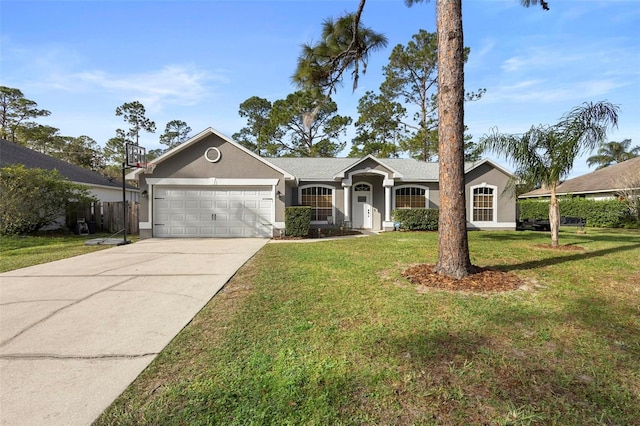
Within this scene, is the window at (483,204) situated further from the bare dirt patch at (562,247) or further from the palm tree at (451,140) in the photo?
the palm tree at (451,140)

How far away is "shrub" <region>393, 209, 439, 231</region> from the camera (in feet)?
51.0

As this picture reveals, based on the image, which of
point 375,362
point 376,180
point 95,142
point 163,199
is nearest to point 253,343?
point 375,362

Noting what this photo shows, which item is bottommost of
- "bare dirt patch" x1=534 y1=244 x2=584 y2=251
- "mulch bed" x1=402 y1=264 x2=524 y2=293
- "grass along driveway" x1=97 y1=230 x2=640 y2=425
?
"grass along driveway" x1=97 y1=230 x2=640 y2=425

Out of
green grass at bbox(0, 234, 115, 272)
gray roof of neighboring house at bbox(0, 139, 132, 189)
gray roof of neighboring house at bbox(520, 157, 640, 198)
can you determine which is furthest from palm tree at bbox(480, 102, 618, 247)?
gray roof of neighboring house at bbox(0, 139, 132, 189)

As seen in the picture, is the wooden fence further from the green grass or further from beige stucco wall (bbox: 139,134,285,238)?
beige stucco wall (bbox: 139,134,285,238)

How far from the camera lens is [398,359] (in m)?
2.96

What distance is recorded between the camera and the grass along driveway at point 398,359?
2258 mm

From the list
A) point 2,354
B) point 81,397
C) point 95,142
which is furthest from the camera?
point 95,142

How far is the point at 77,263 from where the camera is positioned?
303 inches

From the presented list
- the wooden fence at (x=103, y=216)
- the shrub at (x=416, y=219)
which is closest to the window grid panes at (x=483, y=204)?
the shrub at (x=416, y=219)

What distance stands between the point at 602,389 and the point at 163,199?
46.0 feet

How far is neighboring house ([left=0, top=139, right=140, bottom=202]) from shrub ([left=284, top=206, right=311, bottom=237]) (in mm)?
10392

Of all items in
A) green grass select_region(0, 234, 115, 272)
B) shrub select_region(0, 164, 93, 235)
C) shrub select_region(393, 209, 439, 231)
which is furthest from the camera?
shrub select_region(393, 209, 439, 231)

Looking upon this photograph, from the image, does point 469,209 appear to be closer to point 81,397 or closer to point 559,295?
point 559,295
